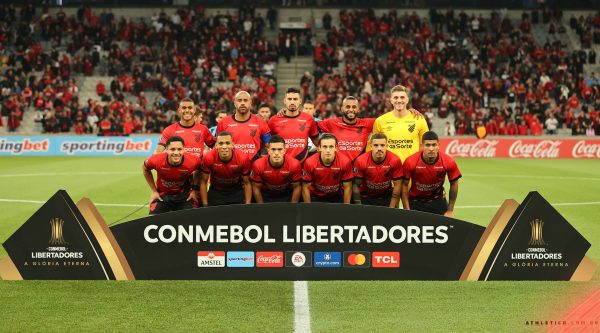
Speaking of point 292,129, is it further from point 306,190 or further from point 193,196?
point 193,196

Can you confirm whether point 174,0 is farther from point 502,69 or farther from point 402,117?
point 402,117

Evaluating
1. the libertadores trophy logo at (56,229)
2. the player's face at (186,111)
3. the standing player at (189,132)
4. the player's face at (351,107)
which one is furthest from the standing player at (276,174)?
the libertadores trophy logo at (56,229)

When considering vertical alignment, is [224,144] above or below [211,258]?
above

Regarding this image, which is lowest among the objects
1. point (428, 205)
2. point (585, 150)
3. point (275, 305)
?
point (585, 150)

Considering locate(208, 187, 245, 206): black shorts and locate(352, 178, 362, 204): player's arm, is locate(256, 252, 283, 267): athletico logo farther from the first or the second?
locate(208, 187, 245, 206): black shorts

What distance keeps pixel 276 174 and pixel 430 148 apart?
2041mm

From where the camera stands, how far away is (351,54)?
40.8 meters

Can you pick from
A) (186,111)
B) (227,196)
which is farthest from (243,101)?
(227,196)

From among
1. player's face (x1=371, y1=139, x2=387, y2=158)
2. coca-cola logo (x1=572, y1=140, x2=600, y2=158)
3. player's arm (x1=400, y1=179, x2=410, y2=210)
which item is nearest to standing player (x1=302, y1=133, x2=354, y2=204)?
player's face (x1=371, y1=139, x2=387, y2=158)

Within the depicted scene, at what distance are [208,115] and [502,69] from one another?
51.2ft

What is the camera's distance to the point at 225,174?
35.9ft

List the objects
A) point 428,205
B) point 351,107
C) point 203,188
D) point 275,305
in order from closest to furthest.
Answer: point 275,305 < point 203,188 < point 428,205 < point 351,107

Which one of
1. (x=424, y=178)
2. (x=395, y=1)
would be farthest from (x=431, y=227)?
(x=395, y=1)

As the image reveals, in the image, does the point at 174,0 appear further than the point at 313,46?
Yes
